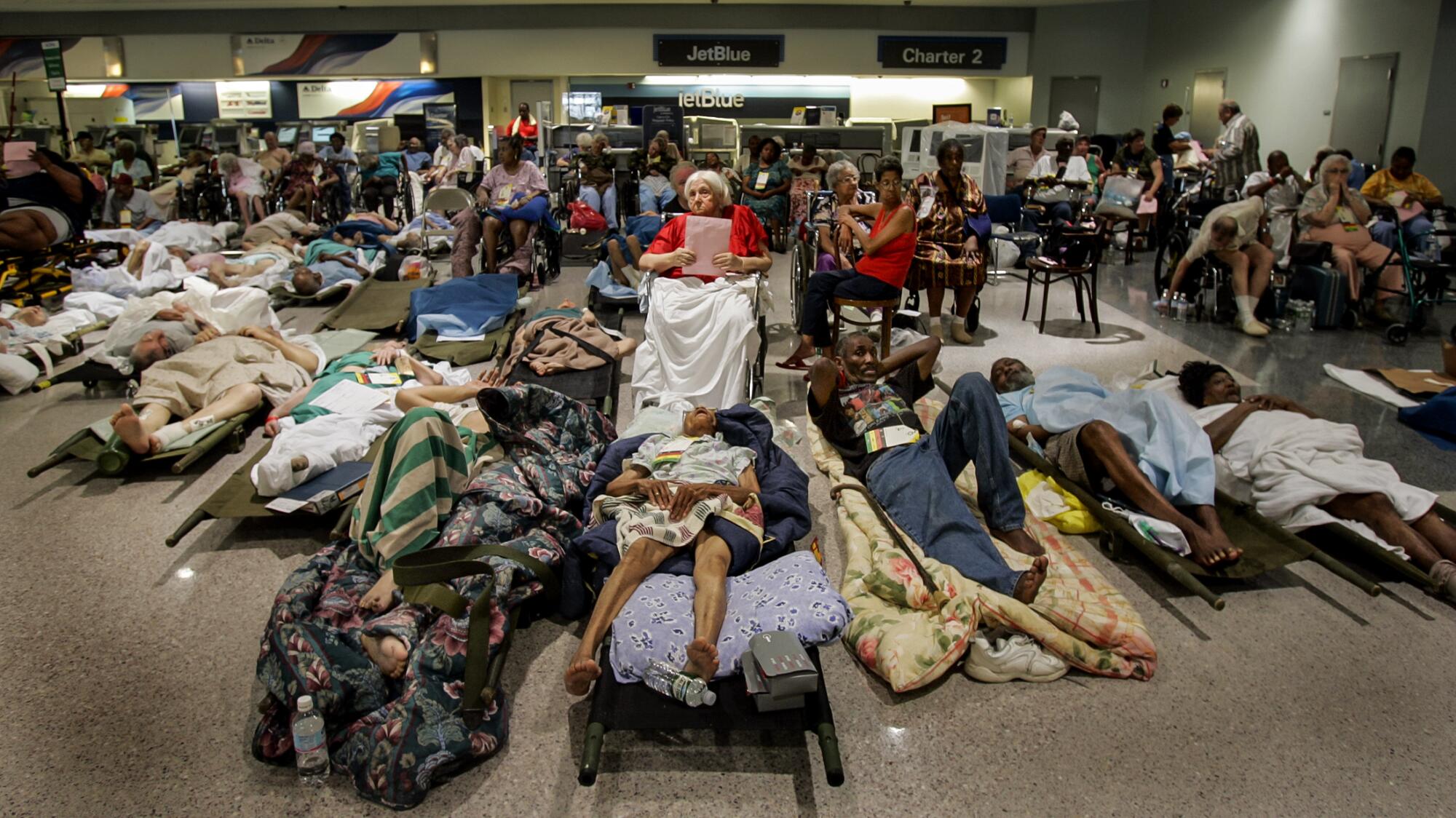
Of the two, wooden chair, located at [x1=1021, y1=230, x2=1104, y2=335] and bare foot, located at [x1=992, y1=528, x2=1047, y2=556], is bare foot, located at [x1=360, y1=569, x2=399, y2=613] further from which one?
wooden chair, located at [x1=1021, y1=230, x2=1104, y2=335]

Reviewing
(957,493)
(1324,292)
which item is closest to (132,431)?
(957,493)

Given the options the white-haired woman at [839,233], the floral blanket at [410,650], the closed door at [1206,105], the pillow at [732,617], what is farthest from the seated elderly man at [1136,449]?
the closed door at [1206,105]

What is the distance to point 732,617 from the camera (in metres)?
2.64

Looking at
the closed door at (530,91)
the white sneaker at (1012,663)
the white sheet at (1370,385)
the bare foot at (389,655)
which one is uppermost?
the closed door at (530,91)

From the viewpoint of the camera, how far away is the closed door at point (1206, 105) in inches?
541

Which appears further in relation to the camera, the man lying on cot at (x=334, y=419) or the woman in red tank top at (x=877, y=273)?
the woman in red tank top at (x=877, y=273)

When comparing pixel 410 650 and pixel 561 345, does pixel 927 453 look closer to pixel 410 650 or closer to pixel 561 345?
pixel 410 650

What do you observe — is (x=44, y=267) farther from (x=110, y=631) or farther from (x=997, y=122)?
(x=997, y=122)

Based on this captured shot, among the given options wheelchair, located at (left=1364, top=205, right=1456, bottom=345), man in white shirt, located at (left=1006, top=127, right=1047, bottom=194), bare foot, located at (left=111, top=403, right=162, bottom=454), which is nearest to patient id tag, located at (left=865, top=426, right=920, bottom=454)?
bare foot, located at (left=111, top=403, right=162, bottom=454)

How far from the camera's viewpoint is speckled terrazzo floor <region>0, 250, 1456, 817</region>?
225 centimetres

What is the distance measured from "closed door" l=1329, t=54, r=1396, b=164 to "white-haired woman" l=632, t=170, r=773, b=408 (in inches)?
349

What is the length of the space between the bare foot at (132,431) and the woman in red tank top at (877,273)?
3413 millimetres

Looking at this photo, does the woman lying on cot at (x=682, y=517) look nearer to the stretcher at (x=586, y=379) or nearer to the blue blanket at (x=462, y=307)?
the stretcher at (x=586, y=379)

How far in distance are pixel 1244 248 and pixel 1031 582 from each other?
A: 5.24 m
